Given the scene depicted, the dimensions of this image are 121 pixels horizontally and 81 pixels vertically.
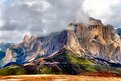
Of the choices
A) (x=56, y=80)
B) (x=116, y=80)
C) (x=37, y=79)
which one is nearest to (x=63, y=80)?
(x=56, y=80)

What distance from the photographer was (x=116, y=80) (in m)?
70.4

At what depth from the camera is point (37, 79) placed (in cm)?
7362

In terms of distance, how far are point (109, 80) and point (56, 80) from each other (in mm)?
12097

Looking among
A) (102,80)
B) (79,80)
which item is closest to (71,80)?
(79,80)

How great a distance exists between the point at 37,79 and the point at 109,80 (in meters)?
16.6

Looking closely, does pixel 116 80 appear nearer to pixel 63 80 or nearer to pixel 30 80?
pixel 63 80

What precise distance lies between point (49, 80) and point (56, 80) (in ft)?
5.36

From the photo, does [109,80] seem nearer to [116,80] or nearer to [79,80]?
[116,80]

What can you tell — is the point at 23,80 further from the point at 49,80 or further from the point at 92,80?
the point at 92,80

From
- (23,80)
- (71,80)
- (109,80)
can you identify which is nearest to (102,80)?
(109,80)

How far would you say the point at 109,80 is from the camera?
2793 inches

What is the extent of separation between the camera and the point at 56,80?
239ft

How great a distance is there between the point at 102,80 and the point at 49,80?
12.2 metres

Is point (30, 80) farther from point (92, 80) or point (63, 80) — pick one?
A: point (92, 80)
